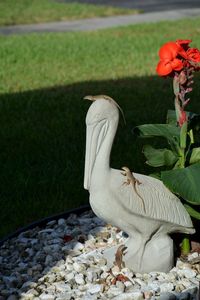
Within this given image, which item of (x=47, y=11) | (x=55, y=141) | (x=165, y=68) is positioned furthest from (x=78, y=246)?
(x=47, y=11)

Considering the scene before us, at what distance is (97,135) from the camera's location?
3.59 metres

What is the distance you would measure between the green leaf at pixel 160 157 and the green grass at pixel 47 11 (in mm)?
9453

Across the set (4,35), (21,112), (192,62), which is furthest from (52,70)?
(192,62)

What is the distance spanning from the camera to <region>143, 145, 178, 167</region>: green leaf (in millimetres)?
3896

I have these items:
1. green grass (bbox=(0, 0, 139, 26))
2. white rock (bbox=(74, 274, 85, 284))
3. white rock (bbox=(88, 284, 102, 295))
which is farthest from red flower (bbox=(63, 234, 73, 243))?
green grass (bbox=(0, 0, 139, 26))

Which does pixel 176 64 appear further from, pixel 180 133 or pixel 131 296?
pixel 131 296

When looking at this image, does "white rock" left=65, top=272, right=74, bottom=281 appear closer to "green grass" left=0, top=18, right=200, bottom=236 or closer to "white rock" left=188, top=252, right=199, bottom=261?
"white rock" left=188, top=252, right=199, bottom=261

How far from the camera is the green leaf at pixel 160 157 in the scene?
12.8ft

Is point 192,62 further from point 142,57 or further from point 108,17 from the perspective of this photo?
point 108,17

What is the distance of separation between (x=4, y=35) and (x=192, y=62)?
28.0ft

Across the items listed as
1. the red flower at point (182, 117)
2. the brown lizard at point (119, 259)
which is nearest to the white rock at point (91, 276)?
the brown lizard at point (119, 259)

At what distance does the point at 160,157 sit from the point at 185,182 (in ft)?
1.11

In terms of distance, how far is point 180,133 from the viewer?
3865 mm

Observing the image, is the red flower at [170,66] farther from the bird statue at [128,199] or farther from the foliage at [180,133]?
the bird statue at [128,199]
